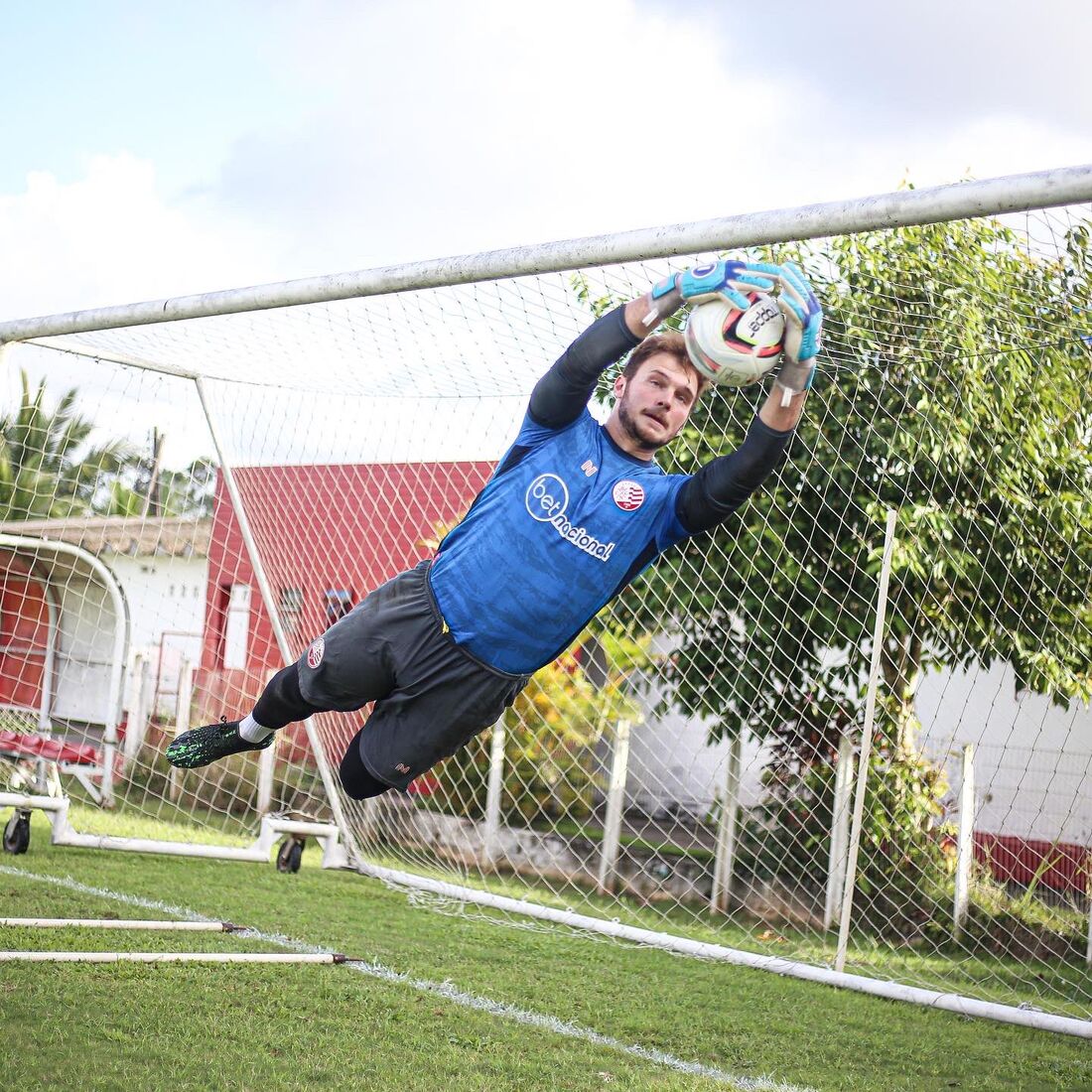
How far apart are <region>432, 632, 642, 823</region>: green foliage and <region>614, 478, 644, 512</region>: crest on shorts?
213 inches

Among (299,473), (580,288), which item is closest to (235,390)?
(299,473)

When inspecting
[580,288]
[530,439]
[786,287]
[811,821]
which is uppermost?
[580,288]

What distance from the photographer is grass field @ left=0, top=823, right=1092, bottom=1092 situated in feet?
12.5

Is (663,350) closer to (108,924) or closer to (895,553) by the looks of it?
(108,924)

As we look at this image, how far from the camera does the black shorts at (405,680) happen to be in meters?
3.41

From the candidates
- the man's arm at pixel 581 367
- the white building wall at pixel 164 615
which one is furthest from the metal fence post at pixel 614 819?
the white building wall at pixel 164 615

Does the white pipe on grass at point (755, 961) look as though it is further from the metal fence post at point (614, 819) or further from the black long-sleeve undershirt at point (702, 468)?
the black long-sleeve undershirt at point (702, 468)

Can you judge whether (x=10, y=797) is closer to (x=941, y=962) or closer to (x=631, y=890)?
(x=631, y=890)

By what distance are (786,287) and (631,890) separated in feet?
22.0

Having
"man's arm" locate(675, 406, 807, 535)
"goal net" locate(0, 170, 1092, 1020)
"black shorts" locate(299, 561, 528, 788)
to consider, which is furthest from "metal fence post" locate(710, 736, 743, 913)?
"man's arm" locate(675, 406, 807, 535)

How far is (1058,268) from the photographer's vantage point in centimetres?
552

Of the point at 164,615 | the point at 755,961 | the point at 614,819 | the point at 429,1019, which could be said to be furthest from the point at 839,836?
the point at 164,615

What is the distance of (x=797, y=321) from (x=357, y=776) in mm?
1809

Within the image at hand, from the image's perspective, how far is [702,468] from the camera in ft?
10.7
